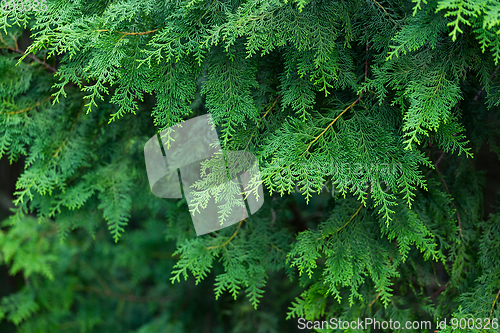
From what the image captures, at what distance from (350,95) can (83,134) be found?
1.63 meters

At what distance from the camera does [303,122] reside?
1432 millimetres

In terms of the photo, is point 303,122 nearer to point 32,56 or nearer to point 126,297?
point 32,56

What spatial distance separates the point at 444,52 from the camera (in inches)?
54.3

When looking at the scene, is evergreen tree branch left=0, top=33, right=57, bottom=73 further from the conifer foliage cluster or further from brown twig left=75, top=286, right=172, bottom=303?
brown twig left=75, top=286, right=172, bottom=303

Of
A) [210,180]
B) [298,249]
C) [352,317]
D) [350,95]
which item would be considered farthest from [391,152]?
[352,317]

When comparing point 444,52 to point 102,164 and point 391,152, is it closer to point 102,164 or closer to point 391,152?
point 391,152

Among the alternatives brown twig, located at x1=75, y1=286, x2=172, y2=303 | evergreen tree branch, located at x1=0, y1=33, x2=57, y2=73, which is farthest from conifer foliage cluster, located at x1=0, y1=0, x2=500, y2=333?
brown twig, located at x1=75, y1=286, x2=172, y2=303

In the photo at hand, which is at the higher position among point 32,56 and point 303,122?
point 32,56

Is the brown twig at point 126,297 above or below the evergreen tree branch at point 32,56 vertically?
below

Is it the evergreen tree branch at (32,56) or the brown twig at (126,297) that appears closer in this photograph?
the evergreen tree branch at (32,56)

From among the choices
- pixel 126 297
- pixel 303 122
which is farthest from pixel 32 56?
pixel 126 297

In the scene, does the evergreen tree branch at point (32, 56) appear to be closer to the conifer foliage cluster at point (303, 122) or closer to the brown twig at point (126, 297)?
the conifer foliage cluster at point (303, 122)

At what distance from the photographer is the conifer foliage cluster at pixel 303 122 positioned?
4.30 feet

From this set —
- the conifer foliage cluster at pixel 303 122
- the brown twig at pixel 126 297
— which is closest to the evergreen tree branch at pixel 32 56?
the conifer foliage cluster at pixel 303 122
